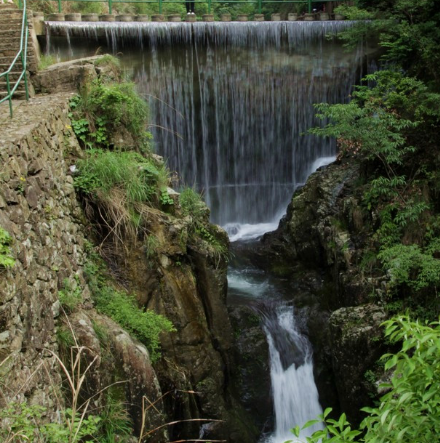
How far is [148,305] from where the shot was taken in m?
7.83

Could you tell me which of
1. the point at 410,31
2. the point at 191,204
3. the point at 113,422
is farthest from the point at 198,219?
the point at 410,31

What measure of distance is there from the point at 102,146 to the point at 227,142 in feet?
23.8

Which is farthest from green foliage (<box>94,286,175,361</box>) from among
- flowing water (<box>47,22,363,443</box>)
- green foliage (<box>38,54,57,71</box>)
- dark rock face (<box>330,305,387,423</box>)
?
flowing water (<box>47,22,363,443</box>)

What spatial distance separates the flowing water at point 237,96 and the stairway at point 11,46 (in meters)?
2.41

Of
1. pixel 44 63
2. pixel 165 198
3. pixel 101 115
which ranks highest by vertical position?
pixel 44 63

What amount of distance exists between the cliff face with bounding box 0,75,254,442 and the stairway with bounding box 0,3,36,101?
1107 millimetres

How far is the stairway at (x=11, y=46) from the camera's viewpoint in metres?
9.10

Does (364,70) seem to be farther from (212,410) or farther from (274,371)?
(212,410)

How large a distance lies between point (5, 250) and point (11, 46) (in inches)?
262

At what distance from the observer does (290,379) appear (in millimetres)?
10008

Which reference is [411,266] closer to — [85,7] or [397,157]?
[397,157]

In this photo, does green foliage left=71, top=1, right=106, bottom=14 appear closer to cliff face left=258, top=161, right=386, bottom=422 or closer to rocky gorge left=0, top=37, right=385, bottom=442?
rocky gorge left=0, top=37, right=385, bottom=442

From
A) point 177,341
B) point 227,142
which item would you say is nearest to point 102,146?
point 177,341

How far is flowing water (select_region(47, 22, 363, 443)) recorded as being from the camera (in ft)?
45.9
